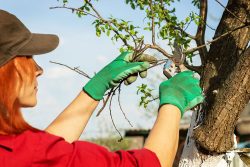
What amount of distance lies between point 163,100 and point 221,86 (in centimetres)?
250

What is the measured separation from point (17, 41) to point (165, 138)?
0.69 metres

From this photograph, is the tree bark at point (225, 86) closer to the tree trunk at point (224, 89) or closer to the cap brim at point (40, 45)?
the tree trunk at point (224, 89)

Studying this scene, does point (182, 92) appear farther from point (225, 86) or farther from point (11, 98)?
point (225, 86)

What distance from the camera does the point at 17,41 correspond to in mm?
2123

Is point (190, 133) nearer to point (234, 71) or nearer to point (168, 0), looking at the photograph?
point (234, 71)

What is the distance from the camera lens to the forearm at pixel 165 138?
2.04 m

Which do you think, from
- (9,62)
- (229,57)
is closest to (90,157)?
(9,62)

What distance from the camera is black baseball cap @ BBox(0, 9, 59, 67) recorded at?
207 cm

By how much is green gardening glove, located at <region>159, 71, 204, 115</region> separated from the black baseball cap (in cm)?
53

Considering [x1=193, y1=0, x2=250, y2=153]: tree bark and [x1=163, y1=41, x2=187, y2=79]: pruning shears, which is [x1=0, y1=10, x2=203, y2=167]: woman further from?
[x1=193, y1=0, x2=250, y2=153]: tree bark

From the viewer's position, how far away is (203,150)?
4727mm

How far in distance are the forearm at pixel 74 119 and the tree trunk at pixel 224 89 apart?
6.48 ft

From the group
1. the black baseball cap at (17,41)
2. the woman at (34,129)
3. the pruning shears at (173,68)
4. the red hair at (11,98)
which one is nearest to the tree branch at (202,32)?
the pruning shears at (173,68)

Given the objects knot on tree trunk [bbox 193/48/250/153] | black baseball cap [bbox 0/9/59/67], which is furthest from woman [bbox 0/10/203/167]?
knot on tree trunk [bbox 193/48/250/153]
